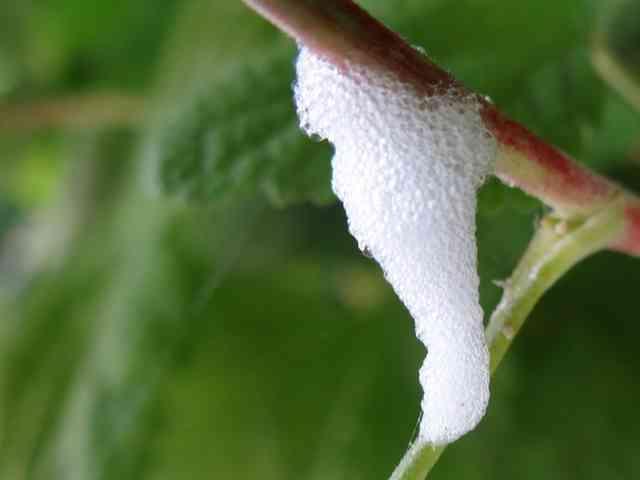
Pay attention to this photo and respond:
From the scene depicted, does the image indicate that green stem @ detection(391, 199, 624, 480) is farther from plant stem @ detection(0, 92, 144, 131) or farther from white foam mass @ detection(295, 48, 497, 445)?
plant stem @ detection(0, 92, 144, 131)

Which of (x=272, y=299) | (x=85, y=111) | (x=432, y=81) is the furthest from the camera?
(x=85, y=111)

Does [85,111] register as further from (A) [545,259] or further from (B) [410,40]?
(A) [545,259]

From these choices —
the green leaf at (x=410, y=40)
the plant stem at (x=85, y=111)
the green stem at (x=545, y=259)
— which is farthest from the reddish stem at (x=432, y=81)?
the plant stem at (x=85, y=111)

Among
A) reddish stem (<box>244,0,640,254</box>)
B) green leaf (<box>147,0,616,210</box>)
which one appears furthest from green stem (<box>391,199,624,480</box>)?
green leaf (<box>147,0,616,210</box>)

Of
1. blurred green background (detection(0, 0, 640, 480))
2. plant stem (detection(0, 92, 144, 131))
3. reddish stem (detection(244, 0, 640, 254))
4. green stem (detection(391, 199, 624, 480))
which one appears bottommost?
green stem (detection(391, 199, 624, 480))

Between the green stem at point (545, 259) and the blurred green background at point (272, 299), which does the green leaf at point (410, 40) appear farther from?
the green stem at point (545, 259)

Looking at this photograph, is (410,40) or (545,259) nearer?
(545,259)

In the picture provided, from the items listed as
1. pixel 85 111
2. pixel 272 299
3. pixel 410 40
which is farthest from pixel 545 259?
pixel 85 111
